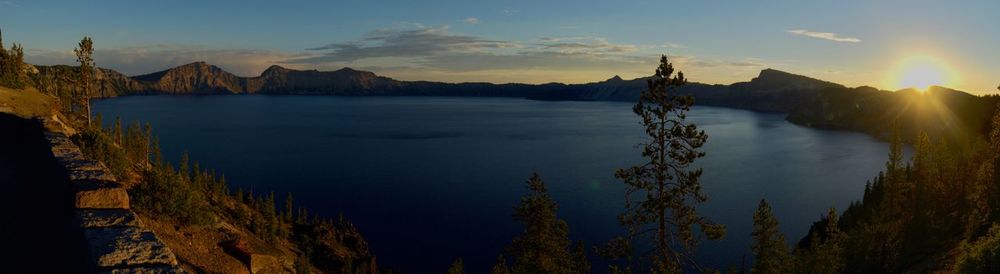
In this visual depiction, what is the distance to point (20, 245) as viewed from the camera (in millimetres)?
18844

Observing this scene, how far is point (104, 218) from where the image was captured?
18.6 metres

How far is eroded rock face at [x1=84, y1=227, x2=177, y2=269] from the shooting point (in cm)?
1496

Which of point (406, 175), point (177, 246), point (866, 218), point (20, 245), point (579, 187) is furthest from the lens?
point (406, 175)

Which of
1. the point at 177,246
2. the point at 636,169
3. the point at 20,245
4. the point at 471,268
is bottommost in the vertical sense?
the point at 471,268

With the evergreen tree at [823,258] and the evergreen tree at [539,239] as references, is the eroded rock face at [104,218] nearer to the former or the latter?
the evergreen tree at [539,239]

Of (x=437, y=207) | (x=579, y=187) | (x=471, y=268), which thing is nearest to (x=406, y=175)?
(x=437, y=207)

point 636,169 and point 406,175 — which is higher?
point 636,169

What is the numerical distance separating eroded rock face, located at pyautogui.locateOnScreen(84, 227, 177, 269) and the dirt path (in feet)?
4.40

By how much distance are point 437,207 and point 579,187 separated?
33.0 metres

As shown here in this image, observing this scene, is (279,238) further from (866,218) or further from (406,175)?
(866,218)

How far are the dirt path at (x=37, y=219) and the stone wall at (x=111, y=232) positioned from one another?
76cm

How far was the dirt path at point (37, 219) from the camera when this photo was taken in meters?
17.5

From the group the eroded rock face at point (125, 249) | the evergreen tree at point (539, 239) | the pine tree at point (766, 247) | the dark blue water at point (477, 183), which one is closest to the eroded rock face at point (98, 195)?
the eroded rock face at point (125, 249)

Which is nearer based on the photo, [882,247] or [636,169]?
[636,169]
